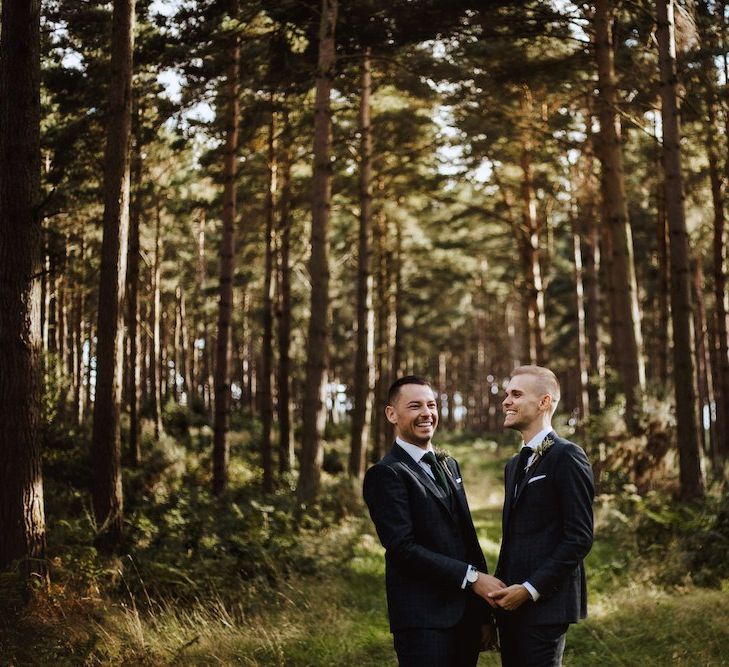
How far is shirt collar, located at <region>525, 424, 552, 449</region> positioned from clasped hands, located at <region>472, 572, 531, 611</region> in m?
0.74

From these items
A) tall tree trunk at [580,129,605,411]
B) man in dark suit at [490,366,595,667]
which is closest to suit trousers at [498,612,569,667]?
man in dark suit at [490,366,595,667]

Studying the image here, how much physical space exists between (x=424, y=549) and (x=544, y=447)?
0.84 meters

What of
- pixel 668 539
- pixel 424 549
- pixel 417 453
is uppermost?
pixel 417 453

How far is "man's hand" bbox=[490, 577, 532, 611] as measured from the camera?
3.99 meters

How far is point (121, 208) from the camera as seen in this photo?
1022 cm

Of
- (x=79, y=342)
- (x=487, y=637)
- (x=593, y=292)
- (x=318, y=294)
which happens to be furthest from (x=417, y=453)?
(x=79, y=342)

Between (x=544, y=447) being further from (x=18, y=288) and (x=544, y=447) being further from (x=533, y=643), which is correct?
(x=18, y=288)

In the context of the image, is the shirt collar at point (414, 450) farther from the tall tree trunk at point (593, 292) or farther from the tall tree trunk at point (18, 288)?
the tall tree trunk at point (593, 292)

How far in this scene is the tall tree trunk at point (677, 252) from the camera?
40.3ft

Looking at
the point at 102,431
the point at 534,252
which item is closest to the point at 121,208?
the point at 102,431

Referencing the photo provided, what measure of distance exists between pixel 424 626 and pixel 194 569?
20.2 ft

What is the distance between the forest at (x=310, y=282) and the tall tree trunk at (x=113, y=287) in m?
0.04

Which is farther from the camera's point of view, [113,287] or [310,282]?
[310,282]

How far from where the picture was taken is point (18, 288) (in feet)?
26.0
